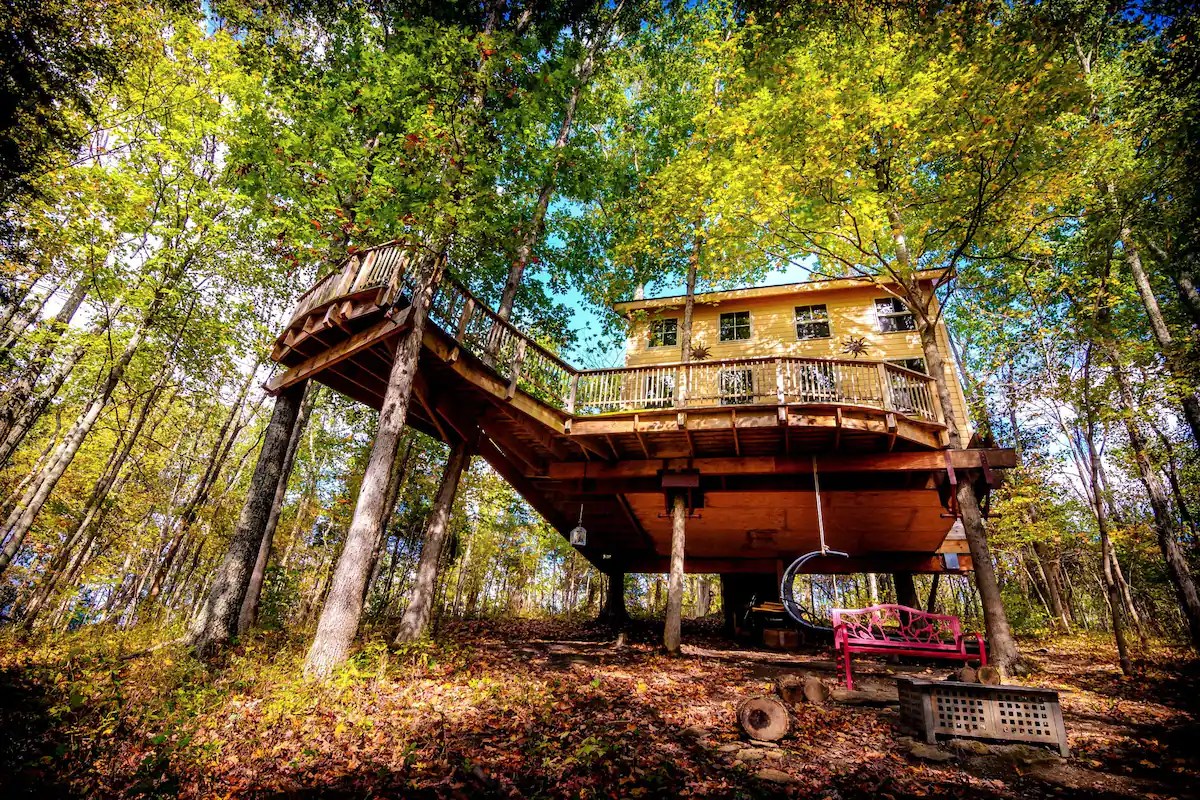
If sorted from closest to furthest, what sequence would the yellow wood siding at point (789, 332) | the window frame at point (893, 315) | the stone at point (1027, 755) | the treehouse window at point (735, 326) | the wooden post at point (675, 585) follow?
the stone at point (1027, 755) → the wooden post at point (675, 585) → the yellow wood siding at point (789, 332) → the window frame at point (893, 315) → the treehouse window at point (735, 326)

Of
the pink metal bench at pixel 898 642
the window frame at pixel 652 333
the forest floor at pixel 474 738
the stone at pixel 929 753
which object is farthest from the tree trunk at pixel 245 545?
the window frame at pixel 652 333

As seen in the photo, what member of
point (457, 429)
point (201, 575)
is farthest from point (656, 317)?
point (201, 575)

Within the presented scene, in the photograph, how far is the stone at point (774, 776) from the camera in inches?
158

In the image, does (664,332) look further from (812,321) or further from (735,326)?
(812,321)

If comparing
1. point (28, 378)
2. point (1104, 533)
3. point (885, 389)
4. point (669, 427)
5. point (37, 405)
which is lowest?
point (1104, 533)

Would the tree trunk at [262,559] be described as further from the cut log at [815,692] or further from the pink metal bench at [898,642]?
the pink metal bench at [898,642]

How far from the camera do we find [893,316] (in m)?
15.6

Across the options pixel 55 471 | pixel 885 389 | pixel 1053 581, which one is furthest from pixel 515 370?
pixel 1053 581

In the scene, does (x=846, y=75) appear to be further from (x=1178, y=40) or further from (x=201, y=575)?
(x=201, y=575)

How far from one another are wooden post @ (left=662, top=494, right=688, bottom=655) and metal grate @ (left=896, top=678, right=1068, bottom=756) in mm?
4735

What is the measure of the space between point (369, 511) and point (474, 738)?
380 cm

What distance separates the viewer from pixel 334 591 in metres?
6.66

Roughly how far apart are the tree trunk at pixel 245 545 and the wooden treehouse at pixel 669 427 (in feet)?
2.67

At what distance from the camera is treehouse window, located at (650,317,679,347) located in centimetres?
1762
